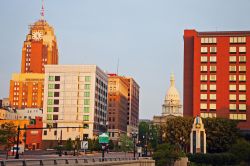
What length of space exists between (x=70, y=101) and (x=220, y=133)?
64032mm

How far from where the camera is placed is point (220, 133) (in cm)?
12738

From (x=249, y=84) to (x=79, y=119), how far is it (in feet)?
209

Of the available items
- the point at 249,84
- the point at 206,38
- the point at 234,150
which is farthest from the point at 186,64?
the point at 234,150

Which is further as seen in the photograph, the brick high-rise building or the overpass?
the brick high-rise building

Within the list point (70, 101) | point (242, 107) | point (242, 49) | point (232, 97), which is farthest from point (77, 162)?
point (70, 101)

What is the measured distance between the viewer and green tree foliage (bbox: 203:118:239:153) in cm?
12506

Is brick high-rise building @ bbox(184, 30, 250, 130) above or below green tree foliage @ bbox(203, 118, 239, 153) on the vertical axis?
above

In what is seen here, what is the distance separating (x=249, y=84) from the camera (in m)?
147

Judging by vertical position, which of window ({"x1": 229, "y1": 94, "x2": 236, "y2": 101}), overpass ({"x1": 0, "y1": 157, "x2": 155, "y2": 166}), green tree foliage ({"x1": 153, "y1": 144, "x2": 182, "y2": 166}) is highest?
window ({"x1": 229, "y1": 94, "x2": 236, "y2": 101})

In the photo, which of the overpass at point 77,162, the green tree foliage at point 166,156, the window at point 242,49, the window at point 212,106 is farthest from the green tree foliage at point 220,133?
the overpass at point 77,162

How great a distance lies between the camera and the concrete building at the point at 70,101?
550 feet

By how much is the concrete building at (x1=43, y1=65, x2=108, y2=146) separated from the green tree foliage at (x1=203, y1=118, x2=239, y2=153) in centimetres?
5292

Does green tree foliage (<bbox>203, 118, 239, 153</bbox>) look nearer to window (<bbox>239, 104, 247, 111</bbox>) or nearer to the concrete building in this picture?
window (<bbox>239, 104, 247, 111</bbox>)

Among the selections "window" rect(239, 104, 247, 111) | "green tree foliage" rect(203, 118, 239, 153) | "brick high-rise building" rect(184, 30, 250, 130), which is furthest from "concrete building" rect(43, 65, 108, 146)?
"window" rect(239, 104, 247, 111)
